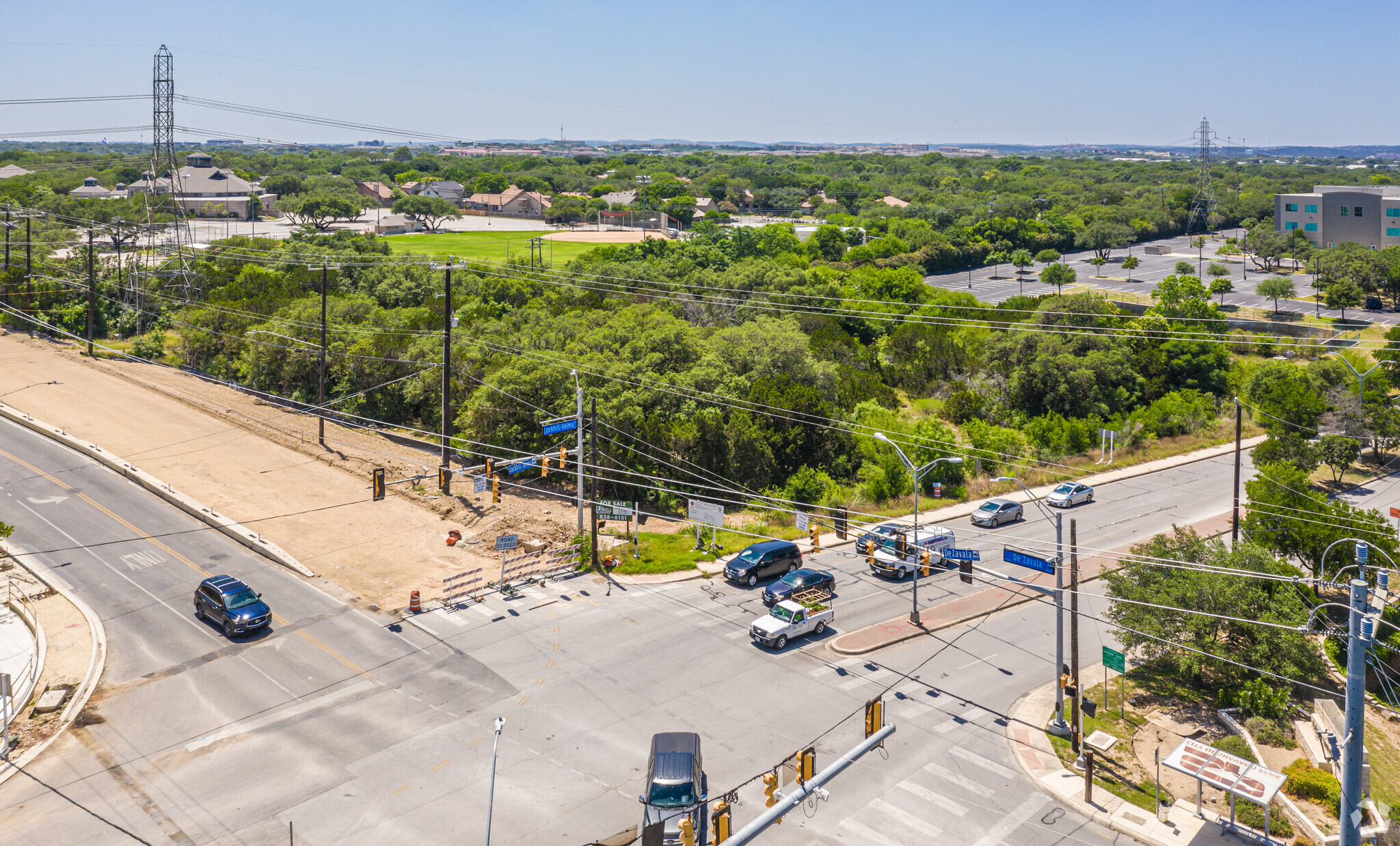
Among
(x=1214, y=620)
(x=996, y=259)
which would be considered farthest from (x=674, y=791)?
(x=996, y=259)

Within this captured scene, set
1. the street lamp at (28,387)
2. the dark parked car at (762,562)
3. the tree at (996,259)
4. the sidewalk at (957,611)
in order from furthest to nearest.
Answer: the tree at (996,259) < the street lamp at (28,387) < the dark parked car at (762,562) < the sidewalk at (957,611)

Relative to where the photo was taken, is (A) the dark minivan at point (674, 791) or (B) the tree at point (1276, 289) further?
(B) the tree at point (1276, 289)

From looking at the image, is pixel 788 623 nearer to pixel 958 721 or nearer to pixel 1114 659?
pixel 958 721

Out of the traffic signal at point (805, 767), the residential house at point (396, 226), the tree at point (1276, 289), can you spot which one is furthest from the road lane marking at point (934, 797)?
the residential house at point (396, 226)

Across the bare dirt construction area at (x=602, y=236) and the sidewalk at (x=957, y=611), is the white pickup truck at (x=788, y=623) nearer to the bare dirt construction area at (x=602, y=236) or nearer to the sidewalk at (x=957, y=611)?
the sidewalk at (x=957, y=611)

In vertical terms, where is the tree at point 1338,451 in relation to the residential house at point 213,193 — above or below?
below

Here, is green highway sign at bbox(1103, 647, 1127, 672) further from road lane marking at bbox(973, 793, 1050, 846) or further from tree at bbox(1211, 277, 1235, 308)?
tree at bbox(1211, 277, 1235, 308)
